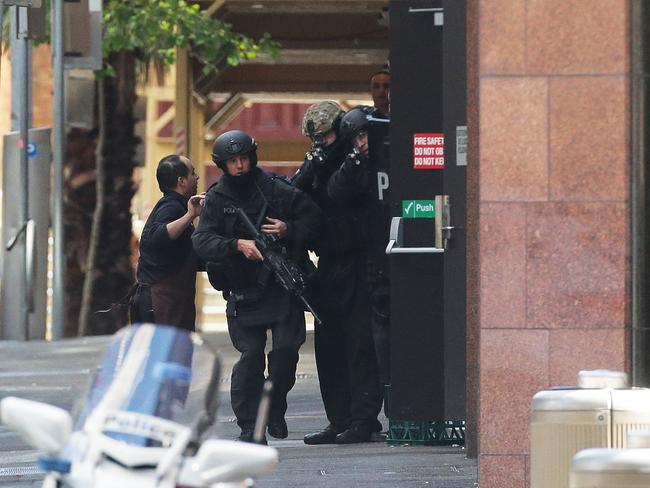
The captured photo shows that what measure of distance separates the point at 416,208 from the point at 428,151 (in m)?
0.31

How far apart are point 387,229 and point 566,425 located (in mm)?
4275

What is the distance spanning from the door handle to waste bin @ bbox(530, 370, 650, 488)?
11.9 ft

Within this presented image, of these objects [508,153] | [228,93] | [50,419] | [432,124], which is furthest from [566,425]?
[228,93]

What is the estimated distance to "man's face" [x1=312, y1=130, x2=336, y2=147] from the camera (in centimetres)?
1122

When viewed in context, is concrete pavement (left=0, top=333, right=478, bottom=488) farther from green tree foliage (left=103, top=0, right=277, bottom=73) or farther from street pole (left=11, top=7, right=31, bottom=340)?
green tree foliage (left=103, top=0, right=277, bottom=73)

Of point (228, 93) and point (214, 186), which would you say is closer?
point (214, 186)

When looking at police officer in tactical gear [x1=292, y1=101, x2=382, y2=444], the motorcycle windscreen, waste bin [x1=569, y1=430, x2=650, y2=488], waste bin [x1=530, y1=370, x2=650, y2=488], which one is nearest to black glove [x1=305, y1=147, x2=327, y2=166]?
police officer in tactical gear [x1=292, y1=101, x2=382, y2=444]

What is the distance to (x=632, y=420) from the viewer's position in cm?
702

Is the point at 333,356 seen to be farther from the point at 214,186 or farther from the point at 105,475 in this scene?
the point at 105,475

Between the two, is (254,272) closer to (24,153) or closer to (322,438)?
(322,438)

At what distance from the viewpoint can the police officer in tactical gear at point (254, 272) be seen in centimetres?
1097

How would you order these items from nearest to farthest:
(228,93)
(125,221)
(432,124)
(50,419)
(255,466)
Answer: (255,466)
(50,419)
(432,124)
(125,221)
(228,93)

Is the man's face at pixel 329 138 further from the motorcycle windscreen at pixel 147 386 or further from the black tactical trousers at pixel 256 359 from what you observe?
the motorcycle windscreen at pixel 147 386

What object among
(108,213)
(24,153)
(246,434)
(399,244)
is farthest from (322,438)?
(108,213)
